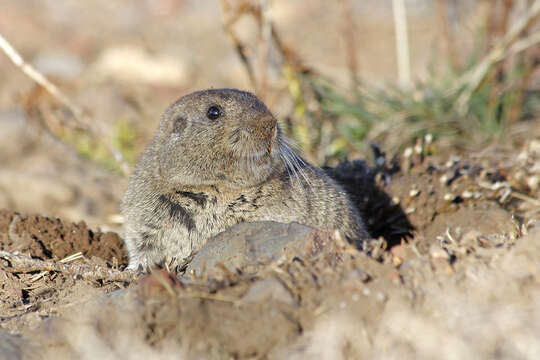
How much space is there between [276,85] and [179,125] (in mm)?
3529

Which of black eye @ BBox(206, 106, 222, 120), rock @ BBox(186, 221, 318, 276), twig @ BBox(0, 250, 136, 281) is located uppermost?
black eye @ BBox(206, 106, 222, 120)

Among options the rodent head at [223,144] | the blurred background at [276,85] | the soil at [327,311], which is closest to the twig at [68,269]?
the soil at [327,311]

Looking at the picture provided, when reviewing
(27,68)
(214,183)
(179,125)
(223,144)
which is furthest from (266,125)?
(27,68)

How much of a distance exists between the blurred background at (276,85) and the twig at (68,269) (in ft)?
6.32

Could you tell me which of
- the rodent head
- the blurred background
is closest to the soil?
the rodent head

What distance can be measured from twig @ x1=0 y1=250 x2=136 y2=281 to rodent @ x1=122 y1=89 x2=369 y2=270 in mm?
316

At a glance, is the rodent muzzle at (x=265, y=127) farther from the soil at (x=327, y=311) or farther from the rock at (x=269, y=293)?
the rock at (x=269, y=293)

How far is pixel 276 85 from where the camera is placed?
7090 mm

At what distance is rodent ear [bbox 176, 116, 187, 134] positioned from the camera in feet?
12.1

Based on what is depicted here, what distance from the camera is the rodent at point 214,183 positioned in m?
3.45

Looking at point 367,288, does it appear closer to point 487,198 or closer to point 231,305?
point 231,305

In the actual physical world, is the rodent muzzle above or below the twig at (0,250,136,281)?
above

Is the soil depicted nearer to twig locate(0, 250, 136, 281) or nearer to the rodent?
twig locate(0, 250, 136, 281)

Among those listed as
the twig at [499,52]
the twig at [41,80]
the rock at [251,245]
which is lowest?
the rock at [251,245]
